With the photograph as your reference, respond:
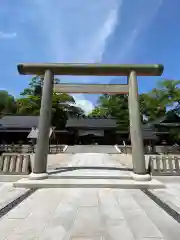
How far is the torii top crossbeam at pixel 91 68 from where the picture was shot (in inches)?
299

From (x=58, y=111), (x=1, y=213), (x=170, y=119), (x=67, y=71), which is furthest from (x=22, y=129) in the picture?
(x=1, y=213)

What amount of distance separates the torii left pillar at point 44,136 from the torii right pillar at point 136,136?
117 inches

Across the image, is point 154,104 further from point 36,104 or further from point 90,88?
point 90,88

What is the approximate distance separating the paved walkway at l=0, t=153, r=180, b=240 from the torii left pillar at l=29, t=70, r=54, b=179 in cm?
156

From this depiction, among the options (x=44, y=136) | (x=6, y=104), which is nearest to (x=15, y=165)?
(x=44, y=136)

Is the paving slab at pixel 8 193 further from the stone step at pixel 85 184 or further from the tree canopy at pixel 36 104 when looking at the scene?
the tree canopy at pixel 36 104

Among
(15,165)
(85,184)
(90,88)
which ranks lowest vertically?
(85,184)

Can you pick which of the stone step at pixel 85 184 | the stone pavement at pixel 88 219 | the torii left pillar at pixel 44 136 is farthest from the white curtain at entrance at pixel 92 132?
the stone pavement at pixel 88 219

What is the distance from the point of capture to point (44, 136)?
7.14 metres

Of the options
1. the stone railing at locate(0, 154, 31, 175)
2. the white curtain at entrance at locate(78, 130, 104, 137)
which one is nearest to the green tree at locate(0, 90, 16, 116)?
the white curtain at entrance at locate(78, 130, 104, 137)

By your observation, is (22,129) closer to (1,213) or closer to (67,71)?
(67,71)

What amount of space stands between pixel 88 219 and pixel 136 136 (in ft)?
12.8

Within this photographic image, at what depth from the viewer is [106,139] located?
144 feet

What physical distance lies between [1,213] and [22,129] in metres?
36.9
